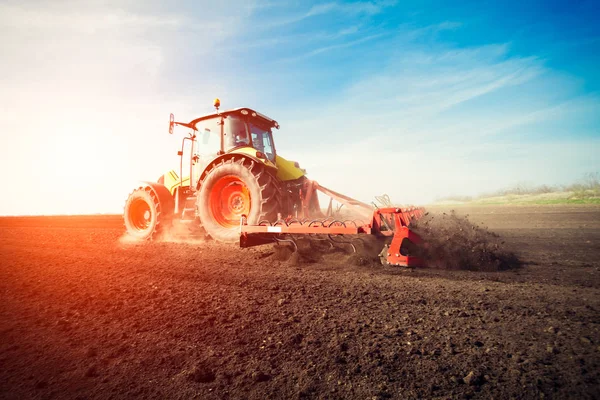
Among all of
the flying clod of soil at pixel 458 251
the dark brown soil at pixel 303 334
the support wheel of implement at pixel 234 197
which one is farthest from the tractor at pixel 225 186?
the flying clod of soil at pixel 458 251

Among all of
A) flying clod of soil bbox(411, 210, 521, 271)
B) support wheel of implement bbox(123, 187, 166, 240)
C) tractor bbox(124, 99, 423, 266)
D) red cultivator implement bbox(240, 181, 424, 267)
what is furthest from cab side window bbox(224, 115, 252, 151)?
flying clod of soil bbox(411, 210, 521, 271)

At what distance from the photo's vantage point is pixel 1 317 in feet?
8.75

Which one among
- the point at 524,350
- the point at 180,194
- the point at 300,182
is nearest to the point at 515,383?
the point at 524,350

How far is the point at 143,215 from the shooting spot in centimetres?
778

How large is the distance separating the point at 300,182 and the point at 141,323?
432cm

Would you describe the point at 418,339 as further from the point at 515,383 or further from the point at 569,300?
the point at 569,300

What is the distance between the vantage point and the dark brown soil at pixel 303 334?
5.30ft

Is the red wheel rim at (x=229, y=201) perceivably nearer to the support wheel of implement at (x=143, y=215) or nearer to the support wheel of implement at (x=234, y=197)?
the support wheel of implement at (x=234, y=197)

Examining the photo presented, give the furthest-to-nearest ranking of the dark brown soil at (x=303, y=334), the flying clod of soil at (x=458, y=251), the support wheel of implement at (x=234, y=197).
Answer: the support wheel of implement at (x=234, y=197) → the flying clod of soil at (x=458, y=251) → the dark brown soil at (x=303, y=334)

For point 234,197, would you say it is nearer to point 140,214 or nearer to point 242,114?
point 242,114

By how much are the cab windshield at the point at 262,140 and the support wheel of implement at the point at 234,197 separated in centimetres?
101

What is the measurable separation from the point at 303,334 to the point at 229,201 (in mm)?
4067

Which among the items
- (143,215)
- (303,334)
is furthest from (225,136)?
(303,334)

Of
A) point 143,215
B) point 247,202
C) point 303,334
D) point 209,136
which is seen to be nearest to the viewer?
point 303,334
